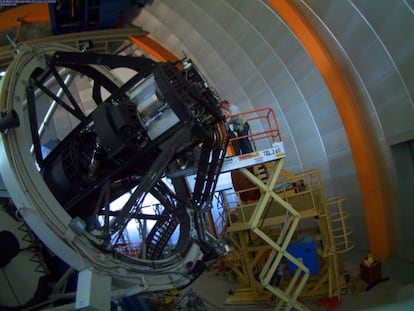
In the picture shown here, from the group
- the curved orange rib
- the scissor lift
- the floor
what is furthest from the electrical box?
the curved orange rib

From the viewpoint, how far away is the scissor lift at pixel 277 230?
6102 millimetres

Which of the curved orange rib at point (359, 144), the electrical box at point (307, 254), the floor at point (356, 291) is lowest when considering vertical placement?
the floor at point (356, 291)

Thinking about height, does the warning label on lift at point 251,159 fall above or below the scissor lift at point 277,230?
above

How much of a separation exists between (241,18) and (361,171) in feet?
20.4

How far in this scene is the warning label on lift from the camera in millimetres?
5883

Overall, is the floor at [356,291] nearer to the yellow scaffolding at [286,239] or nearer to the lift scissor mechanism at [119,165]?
the yellow scaffolding at [286,239]

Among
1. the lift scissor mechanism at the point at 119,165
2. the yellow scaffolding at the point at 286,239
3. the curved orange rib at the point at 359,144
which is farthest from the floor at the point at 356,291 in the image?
the lift scissor mechanism at the point at 119,165

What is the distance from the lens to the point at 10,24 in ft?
45.2

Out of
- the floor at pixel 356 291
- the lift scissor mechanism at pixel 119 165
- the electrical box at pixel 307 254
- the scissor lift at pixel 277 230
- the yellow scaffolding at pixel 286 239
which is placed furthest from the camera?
the electrical box at pixel 307 254

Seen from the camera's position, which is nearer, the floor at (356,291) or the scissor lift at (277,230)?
the scissor lift at (277,230)

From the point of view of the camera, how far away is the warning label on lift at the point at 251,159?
5883 millimetres

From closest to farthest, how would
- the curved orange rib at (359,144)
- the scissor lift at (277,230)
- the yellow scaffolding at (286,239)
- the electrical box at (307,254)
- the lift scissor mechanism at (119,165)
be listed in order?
the lift scissor mechanism at (119,165), the scissor lift at (277,230), the yellow scaffolding at (286,239), the electrical box at (307,254), the curved orange rib at (359,144)

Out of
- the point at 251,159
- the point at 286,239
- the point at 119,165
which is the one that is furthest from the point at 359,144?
the point at 119,165

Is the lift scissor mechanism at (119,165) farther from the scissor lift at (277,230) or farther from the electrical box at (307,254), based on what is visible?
the electrical box at (307,254)
